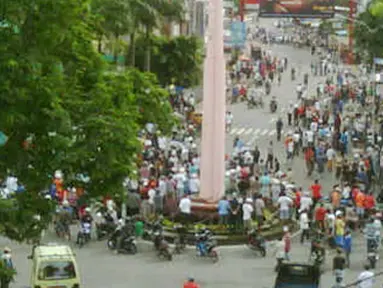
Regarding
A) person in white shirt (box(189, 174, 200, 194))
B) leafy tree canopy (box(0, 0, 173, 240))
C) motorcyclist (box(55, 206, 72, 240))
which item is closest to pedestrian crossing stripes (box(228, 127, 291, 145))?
person in white shirt (box(189, 174, 200, 194))

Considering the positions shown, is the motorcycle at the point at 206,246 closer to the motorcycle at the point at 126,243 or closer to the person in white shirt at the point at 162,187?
the motorcycle at the point at 126,243

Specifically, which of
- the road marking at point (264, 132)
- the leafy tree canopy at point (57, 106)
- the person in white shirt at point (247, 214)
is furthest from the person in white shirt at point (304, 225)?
the road marking at point (264, 132)

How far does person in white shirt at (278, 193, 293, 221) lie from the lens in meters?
31.2

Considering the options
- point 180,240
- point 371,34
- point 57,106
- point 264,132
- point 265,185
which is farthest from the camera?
point 371,34

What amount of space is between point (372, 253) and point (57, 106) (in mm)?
12875

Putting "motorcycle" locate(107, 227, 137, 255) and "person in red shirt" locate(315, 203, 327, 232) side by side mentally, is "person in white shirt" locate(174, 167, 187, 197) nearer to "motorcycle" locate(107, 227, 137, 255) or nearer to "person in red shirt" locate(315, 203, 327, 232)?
"person in red shirt" locate(315, 203, 327, 232)

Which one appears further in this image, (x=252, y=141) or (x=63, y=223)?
(x=252, y=141)

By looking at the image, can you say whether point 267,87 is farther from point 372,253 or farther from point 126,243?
point 372,253

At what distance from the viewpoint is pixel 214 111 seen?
103ft

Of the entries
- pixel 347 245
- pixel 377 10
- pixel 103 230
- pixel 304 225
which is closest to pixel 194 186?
Answer: pixel 103 230

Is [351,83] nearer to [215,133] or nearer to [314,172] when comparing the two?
[314,172]

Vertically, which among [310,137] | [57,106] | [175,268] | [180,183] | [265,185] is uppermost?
[57,106]

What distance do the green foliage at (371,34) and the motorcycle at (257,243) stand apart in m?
35.3

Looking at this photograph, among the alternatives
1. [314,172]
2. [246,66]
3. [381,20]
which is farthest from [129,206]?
[246,66]
